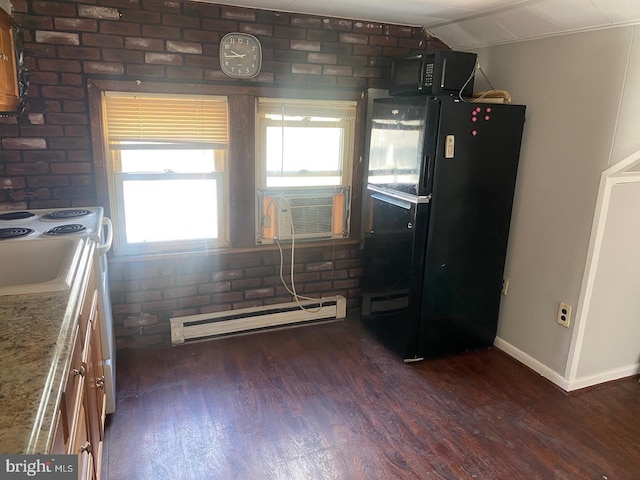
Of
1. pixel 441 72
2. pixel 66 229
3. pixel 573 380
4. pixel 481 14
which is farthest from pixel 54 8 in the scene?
pixel 573 380

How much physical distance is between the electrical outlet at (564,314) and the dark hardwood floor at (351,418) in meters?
0.39

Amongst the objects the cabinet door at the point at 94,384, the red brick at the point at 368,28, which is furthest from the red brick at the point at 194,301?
the red brick at the point at 368,28

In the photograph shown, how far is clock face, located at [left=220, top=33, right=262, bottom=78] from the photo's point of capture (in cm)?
273

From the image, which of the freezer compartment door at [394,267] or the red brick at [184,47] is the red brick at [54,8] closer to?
the red brick at [184,47]

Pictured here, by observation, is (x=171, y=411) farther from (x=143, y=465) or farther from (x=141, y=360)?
(x=141, y=360)

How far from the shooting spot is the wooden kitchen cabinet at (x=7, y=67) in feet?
6.88

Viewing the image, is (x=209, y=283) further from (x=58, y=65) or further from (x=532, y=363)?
(x=532, y=363)

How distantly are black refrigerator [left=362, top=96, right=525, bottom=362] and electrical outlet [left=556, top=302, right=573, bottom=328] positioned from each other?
414 millimetres

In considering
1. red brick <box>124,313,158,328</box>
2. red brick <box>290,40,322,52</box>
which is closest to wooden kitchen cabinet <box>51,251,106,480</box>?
red brick <box>124,313,158,328</box>

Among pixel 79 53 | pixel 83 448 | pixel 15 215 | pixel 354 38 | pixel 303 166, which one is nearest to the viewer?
pixel 83 448

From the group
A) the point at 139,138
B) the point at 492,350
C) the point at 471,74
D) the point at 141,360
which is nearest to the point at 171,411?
the point at 141,360

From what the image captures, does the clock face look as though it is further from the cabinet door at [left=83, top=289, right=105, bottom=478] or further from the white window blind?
the cabinet door at [left=83, top=289, right=105, bottom=478]

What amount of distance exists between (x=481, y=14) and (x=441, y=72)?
0.40 m

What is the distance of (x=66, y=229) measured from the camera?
2.11m
